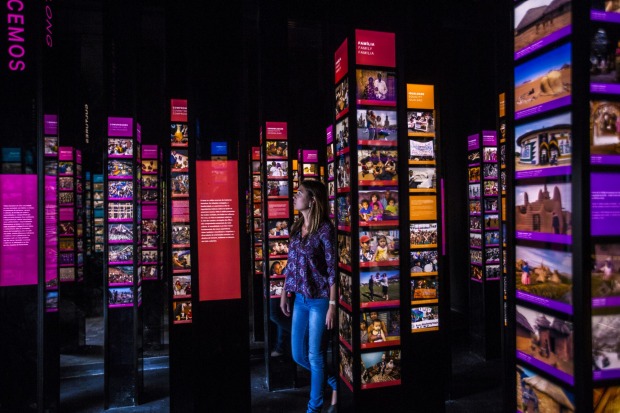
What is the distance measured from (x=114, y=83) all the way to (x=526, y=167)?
436 centimetres

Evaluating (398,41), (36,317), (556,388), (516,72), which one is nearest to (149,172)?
(36,317)

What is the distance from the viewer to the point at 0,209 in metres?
3.22

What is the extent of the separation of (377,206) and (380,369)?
137 cm

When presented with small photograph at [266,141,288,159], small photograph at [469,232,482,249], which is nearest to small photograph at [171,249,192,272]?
small photograph at [266,141,288,159]

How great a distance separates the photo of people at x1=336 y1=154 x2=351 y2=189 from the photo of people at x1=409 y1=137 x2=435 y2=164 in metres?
0.74

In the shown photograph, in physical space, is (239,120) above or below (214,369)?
above

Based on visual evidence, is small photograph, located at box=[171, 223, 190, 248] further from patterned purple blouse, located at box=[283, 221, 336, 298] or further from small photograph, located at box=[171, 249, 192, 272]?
patterned purple blouse, located at box=[283, 221, 336, 298]

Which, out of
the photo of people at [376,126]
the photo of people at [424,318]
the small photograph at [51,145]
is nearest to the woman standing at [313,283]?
the photo of people at [376,126]

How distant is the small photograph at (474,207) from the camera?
596 cm

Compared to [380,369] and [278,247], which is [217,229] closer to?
[380,369]

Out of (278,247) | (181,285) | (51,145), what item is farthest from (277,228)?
(51,145)

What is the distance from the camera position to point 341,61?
131 inches

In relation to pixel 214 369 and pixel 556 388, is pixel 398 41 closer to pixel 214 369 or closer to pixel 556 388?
→ pixel 556 388

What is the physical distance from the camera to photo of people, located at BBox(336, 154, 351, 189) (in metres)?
3.16
